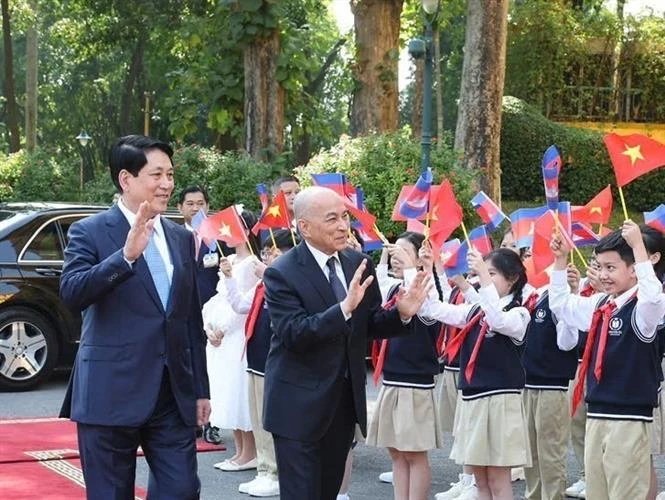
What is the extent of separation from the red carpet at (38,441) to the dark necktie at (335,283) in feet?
13.2

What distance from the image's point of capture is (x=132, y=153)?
17.4ft

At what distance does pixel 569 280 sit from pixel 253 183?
11028 millimetres

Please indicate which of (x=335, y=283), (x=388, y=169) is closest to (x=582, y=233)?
(x=335, y=283)

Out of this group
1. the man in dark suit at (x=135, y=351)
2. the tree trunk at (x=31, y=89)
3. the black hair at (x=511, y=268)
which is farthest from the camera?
the tree trunk at (x=31, y=89)

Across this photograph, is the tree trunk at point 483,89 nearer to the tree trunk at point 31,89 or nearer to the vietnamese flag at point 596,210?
the vietnamese flag at point 596,210

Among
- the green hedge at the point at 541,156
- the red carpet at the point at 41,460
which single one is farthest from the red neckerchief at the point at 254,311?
the green hedge at the point at 541,156

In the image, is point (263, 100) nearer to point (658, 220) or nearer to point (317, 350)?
point (658, 220)

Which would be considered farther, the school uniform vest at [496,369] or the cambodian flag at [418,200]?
the cambodian flag at [418,200]

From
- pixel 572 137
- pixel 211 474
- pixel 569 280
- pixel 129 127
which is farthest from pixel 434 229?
pixel 129 127

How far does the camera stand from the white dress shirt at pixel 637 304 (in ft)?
18.8

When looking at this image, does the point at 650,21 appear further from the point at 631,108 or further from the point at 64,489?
the point at 64,489

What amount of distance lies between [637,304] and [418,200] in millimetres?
2027

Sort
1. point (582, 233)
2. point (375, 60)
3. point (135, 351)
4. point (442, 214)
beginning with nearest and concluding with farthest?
point (135, 351) < point (442, 214) < point (582, 233) < point (375, 60)

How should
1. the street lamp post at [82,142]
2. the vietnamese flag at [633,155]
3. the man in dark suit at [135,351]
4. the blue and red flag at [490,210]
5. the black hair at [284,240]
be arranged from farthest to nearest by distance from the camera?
the street lamp post at [82,142]
the blue and red flag at [490,210]
the black hair at [284,240]
the vietnamese flag at [633,155]
the man in dark suit at [135,351]
